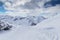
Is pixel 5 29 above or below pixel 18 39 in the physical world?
below

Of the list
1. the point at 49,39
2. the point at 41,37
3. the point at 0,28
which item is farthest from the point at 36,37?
the point at 0,28

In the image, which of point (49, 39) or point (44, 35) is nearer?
point (49, 39)

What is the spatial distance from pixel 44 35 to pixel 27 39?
0.36 m

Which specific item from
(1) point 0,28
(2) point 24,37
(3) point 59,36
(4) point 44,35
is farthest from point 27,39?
(1) point 0,28

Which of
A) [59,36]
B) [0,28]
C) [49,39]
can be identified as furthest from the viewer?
[0,28]

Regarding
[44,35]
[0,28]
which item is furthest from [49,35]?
[0,28]

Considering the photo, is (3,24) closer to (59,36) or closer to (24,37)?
(24,37)

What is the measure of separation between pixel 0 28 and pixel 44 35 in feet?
4.47

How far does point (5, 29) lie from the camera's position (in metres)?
3.98

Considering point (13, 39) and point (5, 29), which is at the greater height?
point (13, 39)

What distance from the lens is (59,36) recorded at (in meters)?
2.83

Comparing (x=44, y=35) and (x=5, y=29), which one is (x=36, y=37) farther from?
(x=5, y=29)

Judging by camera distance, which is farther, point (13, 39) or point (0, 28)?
point (0, 28)

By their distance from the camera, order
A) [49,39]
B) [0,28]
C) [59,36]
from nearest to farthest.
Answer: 1. [49,39]
2. [59,36]
3. [0,28]
